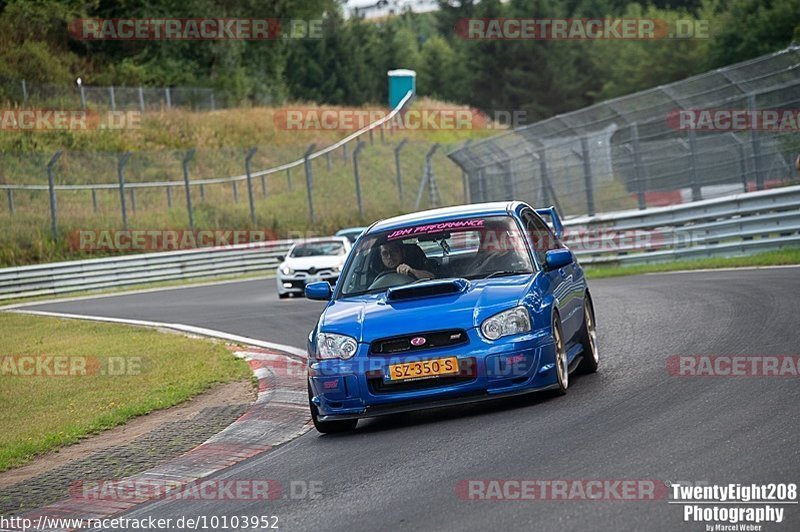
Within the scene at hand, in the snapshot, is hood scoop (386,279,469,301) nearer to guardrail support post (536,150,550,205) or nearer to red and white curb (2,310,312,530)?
red and white curb (2,310,312,530)

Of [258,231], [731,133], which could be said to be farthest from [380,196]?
[731,133]

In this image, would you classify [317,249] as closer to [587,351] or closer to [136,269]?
[136,269]

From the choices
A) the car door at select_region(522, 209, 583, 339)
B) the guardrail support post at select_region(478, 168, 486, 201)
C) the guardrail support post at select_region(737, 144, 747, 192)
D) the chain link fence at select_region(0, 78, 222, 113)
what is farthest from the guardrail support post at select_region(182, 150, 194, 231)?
the car door at select_region(522, 209, 583, 339)

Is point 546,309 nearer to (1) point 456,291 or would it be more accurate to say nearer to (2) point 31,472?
(1) point 456,291

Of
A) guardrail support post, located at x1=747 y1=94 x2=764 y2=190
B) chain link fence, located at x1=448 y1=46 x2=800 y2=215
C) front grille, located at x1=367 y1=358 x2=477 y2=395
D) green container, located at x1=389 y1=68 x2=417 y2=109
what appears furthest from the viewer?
green container, located at x1=389 y1=68 x2=417 y2=109

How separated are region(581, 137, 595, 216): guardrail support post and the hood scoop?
1621 cm

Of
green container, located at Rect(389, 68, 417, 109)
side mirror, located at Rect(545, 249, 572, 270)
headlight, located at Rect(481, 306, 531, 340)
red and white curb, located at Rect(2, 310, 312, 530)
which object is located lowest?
red and white curb, located at Rect(2, 310, 312, 530)

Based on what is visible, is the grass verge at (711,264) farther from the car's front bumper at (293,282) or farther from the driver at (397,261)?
the driver at (397,261)

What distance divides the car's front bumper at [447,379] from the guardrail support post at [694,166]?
1381 cm

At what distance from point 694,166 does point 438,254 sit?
517 inches

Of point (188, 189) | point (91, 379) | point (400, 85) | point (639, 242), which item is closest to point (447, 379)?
point (91, 379)

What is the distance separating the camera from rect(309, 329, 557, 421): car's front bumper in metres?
8.47

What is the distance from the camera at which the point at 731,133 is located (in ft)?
68.6

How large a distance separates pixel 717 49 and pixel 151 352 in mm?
63841
